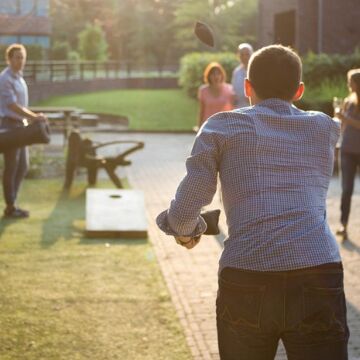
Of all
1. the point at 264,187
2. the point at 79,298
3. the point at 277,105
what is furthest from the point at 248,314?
the point at 79,298

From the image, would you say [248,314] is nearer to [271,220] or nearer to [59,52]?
[271,220]

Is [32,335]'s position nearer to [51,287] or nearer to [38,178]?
[51,287]

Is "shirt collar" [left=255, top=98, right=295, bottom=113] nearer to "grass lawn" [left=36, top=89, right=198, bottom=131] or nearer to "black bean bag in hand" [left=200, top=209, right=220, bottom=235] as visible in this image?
"black bean bag in hand" [left=200, top=209, right=220, bottom=235]

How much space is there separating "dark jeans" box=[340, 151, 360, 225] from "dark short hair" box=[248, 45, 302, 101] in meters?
6.61

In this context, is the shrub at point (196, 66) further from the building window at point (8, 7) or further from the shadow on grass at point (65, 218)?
the building window at point (8, 7)

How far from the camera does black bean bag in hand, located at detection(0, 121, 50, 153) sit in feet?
34.1

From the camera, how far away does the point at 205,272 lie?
827 centimetres

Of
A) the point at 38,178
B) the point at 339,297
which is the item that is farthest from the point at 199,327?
the point at 38,178

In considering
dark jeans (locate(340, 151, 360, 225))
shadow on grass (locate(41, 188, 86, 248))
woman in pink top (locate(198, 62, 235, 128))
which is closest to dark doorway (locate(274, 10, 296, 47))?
shadow on grass (locate(41, 188, 86, 248))

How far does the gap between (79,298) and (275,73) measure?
176 inches

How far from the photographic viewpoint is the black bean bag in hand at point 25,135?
10383 mm

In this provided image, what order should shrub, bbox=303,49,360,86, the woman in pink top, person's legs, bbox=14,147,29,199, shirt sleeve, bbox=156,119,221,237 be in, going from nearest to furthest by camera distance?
shirt sleeve, bbox=156,119,221,237 → person's legs, bbox=14,147,29,199 → the woman in pink top → shrub, bbox=303,49,360,86

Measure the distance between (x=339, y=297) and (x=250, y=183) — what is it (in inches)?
19.3

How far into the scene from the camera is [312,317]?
2.97 meters
